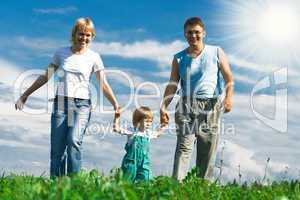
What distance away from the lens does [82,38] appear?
1144cm

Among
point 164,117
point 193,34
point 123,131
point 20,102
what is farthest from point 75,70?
point 193,34

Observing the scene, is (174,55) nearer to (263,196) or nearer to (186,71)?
(186,71)

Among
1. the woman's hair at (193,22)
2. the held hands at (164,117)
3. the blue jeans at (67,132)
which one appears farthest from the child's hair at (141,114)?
the woman's hair at (193,22)

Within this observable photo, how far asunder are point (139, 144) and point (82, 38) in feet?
7.36

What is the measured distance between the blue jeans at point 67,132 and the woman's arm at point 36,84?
28.7 inches

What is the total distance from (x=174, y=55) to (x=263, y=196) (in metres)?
4.56

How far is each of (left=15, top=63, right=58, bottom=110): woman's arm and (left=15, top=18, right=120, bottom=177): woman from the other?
0.18 metres

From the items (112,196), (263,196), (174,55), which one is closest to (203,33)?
(174,55)

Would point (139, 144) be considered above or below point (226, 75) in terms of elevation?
below

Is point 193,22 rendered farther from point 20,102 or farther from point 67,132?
point 20,102

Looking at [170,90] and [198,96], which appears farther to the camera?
[170,90]

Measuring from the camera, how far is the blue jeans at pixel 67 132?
11.3 metres

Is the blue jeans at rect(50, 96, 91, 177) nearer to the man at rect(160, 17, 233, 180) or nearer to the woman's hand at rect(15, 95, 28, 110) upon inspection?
the woman's hand at rect(15, 95, 28, 110)

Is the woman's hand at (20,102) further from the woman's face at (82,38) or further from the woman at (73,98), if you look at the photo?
the woman's face at (82,38)
